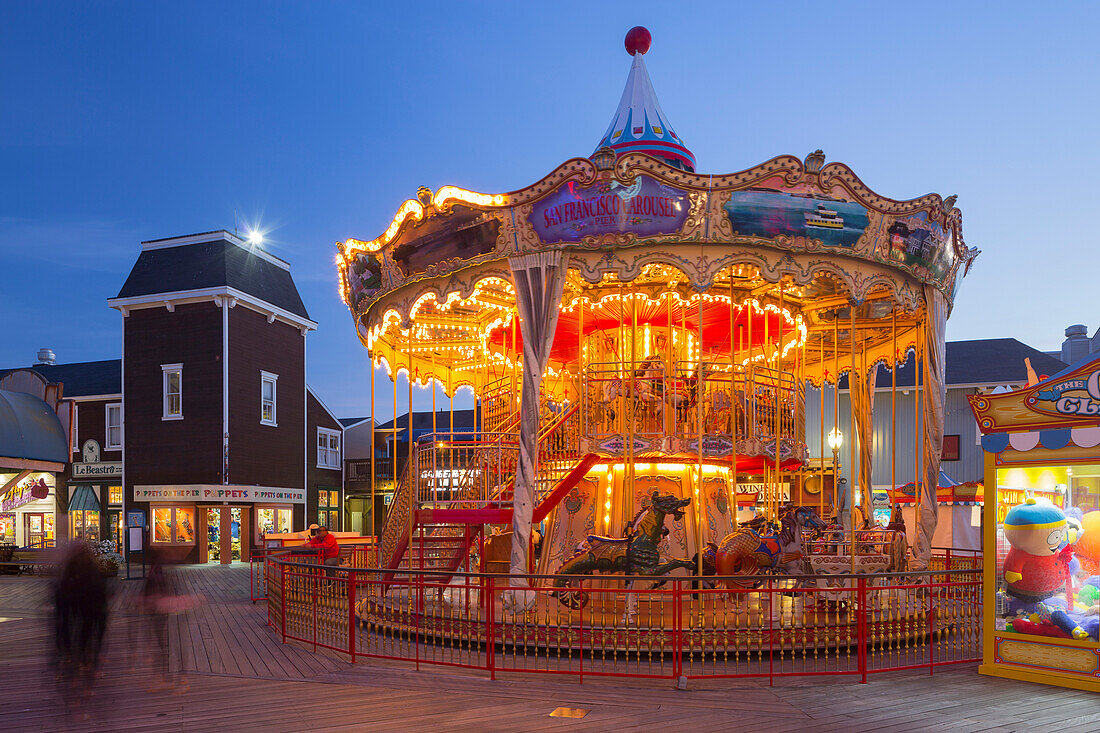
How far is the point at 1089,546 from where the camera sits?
8.62m

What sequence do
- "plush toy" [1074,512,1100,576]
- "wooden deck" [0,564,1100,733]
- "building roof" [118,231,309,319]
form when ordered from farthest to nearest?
"building roof" [118,231,309,319] → "plush toy" [1074,512,1100,576] → "wooden deck" [0,564,1100,733]

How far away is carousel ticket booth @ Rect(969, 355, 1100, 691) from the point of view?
28.0 ft

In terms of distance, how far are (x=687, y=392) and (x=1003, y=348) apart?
28027 mm

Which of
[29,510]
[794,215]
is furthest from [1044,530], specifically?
[29,510]

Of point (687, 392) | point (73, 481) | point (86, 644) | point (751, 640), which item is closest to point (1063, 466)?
point (751, 640)

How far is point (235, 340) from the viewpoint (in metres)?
30.0

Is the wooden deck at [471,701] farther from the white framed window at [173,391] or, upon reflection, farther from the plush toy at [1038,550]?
the white framed window at [173,391]

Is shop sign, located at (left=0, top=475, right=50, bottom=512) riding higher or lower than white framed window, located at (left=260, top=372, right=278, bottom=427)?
lower

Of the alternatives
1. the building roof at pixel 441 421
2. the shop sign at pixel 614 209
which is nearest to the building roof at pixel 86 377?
the building roof at pixel 441 421

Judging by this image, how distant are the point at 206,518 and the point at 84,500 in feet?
17.5

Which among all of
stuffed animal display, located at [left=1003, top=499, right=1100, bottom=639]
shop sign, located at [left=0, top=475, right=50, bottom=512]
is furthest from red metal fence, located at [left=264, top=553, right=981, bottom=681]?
shop sign, located at [left=0, top=475, right=50, bottom=512]

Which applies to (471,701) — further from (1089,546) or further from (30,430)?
(30,430)

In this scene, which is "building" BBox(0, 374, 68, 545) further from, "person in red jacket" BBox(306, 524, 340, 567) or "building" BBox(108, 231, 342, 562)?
"person in red jacket" BBox(306, 524, 340, 567)

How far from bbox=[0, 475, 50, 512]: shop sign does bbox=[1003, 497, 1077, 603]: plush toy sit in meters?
32.8
